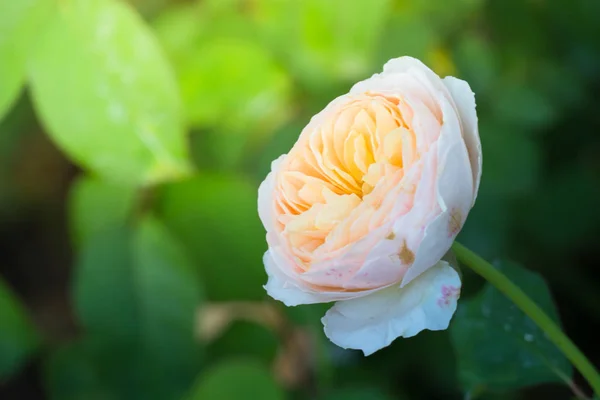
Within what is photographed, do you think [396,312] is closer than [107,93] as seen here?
Yes

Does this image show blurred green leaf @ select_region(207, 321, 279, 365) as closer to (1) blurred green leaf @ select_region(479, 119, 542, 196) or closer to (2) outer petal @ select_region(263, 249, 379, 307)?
(1) blurred green leaf @ select_region(479, 119, 542, 196)

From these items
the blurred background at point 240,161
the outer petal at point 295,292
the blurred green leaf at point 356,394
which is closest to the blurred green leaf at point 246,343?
the blurred background at point 240,161

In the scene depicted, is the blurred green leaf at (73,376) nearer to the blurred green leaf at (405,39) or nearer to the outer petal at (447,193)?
the blurred green leaf at (405,39)

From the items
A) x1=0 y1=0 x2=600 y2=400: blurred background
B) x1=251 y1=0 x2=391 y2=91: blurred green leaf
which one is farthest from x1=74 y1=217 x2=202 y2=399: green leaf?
x1=251 y1=0 x2=391 y2=91: blurred green leaf

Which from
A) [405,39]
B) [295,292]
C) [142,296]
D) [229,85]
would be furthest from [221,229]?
[295,292]

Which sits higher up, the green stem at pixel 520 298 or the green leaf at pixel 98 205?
the green stem at pixel 520 298

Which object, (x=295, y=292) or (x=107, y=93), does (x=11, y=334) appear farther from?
(x=295, y=292)
